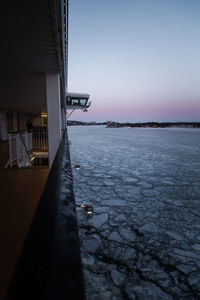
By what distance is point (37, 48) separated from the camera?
3.18 meters

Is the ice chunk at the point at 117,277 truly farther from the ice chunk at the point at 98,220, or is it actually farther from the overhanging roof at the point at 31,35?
the overhanging roof at the point at 31,35

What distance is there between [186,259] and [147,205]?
1475 mm

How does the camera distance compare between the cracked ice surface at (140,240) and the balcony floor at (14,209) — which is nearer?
the cracked ice surface at (140,240)

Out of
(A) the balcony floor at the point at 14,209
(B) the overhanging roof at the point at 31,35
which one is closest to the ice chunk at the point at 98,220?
(A) the balcony floor at the point at 14,209

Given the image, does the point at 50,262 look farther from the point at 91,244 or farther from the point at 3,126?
the point at 3,126

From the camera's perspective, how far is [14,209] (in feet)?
9.72

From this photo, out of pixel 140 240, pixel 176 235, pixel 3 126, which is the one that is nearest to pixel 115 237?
pixel 140 240

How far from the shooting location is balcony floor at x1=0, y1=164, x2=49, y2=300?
5.98 ft

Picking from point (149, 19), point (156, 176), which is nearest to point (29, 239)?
point (156, 176)

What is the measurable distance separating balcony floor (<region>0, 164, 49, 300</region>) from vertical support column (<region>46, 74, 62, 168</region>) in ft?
3.96

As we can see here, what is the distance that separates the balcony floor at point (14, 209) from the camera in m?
1.82

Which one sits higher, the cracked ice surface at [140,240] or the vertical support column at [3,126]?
the vertical support column at [3,126]

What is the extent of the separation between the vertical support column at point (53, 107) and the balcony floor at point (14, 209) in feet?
3.96

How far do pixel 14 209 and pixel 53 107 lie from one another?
295 cm
